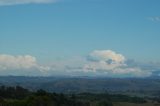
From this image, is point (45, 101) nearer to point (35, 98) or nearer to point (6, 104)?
point (35, 98)

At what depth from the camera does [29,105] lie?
16750 centimetres

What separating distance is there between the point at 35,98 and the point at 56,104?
17.2m

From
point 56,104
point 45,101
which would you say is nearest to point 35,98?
point 45,101

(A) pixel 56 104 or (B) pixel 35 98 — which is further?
(A) pixel 56 104

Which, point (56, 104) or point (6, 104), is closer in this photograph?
point (6, 104)

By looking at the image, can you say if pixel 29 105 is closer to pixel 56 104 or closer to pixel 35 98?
pixel 35 98

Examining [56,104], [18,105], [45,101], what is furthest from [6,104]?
[56,104]

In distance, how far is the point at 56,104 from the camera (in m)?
192

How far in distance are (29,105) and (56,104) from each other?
86.5 feet

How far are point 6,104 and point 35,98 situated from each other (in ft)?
45.4

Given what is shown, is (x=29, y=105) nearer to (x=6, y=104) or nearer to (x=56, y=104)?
(x=6, y=104)

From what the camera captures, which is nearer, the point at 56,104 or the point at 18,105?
the point at 18,105

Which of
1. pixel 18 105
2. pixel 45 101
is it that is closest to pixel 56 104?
pixel 45 101

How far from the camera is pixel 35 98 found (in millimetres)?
177500
